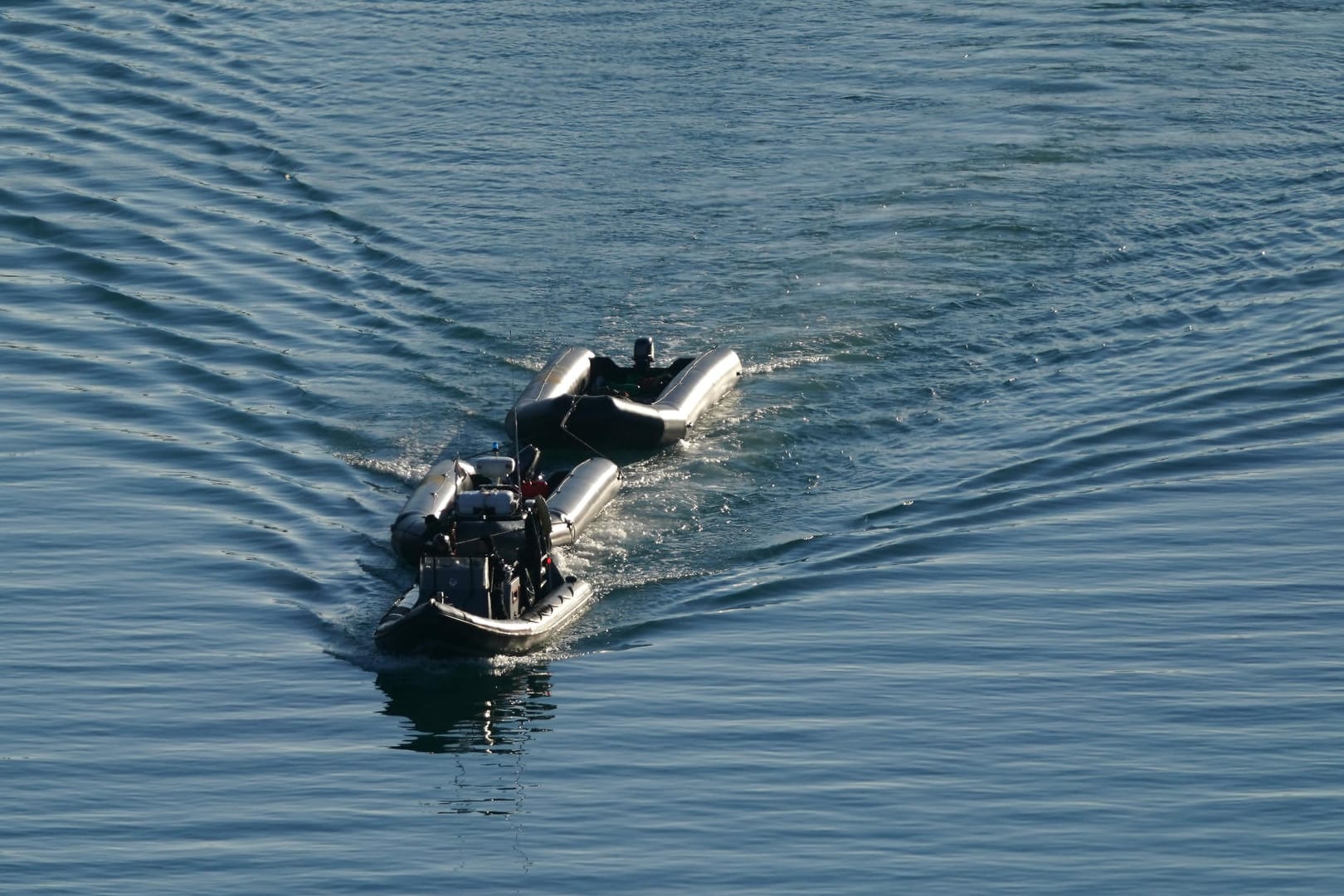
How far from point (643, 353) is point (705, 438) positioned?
6.20ft

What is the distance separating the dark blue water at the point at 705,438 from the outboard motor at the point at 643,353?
153 centimetres

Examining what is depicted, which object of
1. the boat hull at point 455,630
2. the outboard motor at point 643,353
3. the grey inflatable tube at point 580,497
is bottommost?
the boat hull at point 455,630

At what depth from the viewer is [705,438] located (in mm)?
31797

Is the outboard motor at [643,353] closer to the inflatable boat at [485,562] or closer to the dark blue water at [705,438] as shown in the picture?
the dark blue water at [705,438]

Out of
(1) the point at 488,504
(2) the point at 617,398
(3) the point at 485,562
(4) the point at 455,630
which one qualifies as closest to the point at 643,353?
(2) the point at 617,398

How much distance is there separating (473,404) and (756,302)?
6.24 metres

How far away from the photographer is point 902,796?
71.3ft

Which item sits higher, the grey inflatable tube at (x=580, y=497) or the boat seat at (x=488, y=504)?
the boat seat at (x=488, y=504)

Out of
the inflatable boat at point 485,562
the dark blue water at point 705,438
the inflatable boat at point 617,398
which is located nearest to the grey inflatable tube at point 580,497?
the inflatable boat at point 485,562

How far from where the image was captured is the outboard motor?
3262 cm

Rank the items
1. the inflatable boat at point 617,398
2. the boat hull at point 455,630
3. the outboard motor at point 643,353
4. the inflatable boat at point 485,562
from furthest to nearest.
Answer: the outboard motor at point 643,353 → the inflatable boat at point 617,398 → the inflatable boat at point 485,562 → the boat hull at point 455,630

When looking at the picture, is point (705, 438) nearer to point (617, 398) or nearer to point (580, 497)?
point (617, 398)

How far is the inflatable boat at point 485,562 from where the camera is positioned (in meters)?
24.7

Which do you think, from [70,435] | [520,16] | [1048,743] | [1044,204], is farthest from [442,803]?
[520,16]
